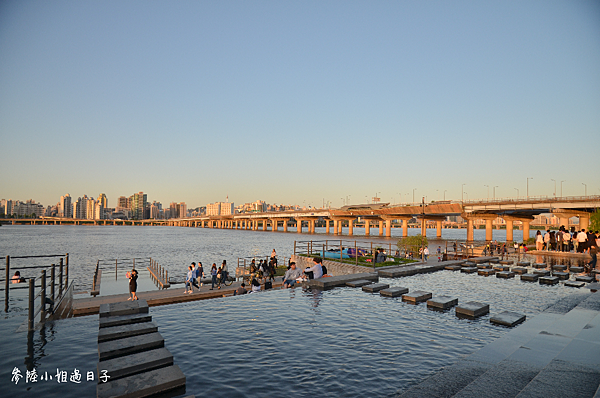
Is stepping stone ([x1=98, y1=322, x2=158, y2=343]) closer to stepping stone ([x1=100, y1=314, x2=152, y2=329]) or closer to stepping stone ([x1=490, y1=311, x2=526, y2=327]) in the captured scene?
stepping stone ([x1=100, y1=314, x2=152, y2=329])

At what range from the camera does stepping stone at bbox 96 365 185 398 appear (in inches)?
222

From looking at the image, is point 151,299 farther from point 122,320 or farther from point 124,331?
point 124,331

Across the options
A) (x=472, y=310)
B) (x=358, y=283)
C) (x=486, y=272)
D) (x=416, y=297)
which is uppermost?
(x=472, y=310)

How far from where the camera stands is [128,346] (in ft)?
24.7

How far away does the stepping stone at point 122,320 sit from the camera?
9.16 metres

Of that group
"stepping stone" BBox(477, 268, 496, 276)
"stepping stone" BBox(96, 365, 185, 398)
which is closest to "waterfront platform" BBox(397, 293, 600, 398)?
"stepping stone" BBox(96, 365, 185, 398)

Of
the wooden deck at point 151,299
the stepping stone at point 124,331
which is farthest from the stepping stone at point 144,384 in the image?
the wooden deck at point 151,299

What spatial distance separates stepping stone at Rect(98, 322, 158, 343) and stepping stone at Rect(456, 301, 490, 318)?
9781mm

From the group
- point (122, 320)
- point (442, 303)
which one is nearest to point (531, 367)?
point (442, 303)

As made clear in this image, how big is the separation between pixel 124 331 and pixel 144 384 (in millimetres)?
3065

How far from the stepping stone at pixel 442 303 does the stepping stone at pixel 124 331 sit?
9.49 m

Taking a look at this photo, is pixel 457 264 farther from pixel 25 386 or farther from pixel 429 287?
pixel 25 386

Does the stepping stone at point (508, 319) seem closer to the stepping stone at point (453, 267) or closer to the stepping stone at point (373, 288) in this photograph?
the stepping stone at point (373, 288)

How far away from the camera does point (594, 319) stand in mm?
9688
